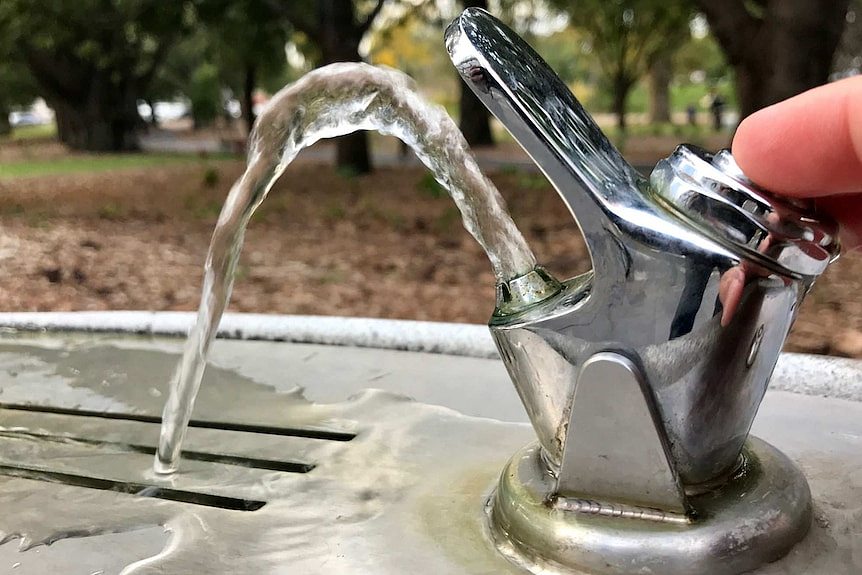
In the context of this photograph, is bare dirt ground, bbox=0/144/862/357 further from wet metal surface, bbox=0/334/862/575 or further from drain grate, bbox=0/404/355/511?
drain grate, bbox=0/404/355/511

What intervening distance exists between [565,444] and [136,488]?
0.44 metres

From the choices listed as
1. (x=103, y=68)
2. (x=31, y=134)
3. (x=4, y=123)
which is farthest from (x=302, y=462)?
(x=4, y=123)

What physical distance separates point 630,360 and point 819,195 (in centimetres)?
17

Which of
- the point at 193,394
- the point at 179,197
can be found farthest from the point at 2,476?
the point at 179,197

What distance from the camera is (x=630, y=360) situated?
594 mm

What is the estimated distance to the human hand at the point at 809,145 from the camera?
52 centimetres

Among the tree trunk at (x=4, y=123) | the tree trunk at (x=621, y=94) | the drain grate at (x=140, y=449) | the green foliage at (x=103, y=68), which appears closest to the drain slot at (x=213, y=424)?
→ the drain grate at (x=140, y=449)

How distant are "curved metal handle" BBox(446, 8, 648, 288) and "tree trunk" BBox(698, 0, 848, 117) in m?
2.73

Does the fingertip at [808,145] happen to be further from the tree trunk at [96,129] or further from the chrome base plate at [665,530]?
the tree trunk at [96,129]

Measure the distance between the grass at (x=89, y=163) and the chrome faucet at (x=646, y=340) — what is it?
24.0 ft

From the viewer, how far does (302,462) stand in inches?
33.8

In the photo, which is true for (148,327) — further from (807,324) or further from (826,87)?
(807,324)

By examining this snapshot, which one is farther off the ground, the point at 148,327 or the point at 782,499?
the point at 782,499

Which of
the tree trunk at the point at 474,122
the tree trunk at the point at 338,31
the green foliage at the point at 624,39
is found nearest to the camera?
the tree trunk at the point at 338,31
